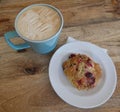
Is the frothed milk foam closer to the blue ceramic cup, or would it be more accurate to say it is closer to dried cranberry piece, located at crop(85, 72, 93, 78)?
the blue ceramic cup

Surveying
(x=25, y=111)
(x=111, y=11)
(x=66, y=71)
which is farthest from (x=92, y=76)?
(x=111, y=11)

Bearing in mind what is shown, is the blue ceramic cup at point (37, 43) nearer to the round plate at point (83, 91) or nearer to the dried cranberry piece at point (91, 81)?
the round plate at point (83, 91)

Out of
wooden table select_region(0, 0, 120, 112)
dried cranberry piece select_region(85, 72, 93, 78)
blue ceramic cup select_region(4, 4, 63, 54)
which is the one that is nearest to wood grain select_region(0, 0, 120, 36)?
wooden table select_region(0, 0, 120, 112)

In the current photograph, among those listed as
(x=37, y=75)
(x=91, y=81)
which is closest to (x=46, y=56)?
(x=37, y=75)

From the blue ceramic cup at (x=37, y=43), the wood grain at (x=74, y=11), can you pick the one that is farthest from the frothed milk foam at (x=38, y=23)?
the wood grain at (x=74, y=11)

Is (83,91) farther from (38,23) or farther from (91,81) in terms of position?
(38,23)
